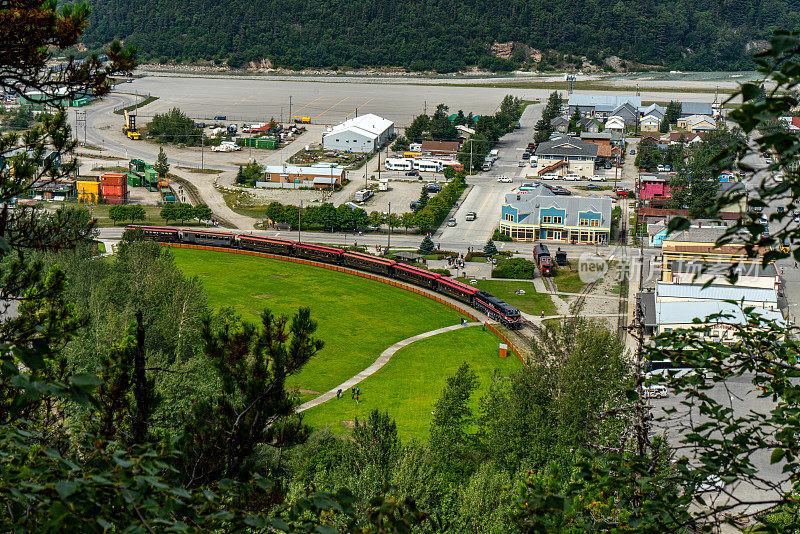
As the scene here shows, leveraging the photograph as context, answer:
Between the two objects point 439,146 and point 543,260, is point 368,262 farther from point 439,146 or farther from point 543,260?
point 439,146

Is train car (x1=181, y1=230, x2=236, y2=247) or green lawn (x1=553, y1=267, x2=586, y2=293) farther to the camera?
train car (x1=181, y1=230, x2=236, y2=247)

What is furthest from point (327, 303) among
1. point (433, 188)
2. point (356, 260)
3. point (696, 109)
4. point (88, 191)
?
point (696, 109)

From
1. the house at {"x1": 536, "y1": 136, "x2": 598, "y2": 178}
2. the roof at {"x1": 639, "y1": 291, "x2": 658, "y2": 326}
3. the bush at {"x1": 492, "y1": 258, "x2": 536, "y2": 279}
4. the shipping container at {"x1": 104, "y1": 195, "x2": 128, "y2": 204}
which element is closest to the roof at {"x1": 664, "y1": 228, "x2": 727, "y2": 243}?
the roof at {"x1": 639, "y1": 291, "x2": 658, "y2": 326}

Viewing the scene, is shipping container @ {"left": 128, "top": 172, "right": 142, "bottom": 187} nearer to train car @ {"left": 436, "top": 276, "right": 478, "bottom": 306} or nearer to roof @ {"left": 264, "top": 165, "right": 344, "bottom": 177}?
roof @ {"left": 264, "top": 165, "right": 344, "bottom": 177}

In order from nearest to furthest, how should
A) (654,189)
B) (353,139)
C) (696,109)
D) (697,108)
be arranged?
(654,189), (353,139), (696,109), (697,108)

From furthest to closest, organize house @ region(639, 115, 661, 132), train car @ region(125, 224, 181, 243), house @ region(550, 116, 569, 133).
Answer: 1. house @ region(639, 115, 661, 132)
2. house @ region(550, 116, 569, 133)
3. train car @ region(125, 224, 181, 243)

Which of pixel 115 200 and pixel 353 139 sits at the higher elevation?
pixel 353 139

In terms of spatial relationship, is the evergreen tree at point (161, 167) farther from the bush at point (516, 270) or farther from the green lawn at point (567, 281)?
the green lawn at point (567, 281)
